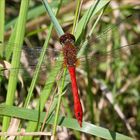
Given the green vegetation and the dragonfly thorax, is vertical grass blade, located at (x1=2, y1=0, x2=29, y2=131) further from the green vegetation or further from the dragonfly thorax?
the dragonfly thorax

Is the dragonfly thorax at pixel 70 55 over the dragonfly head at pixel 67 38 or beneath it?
beneath

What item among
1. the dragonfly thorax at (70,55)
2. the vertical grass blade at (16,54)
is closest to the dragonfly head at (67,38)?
the dragonfly thorax at (70,55)

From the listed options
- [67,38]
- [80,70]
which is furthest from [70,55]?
[80,70]

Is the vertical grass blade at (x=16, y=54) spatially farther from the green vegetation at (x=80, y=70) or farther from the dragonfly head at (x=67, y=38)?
the dragonfly head at (x=67, y=38)

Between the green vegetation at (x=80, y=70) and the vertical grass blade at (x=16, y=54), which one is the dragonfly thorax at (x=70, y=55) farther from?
the vertical grass blade at (x=16, y=54)

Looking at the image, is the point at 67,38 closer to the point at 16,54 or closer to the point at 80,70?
the point at 16,54

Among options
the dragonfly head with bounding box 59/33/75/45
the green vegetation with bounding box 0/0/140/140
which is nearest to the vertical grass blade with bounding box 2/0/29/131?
the green vegetation with bounding box 0/0/140/140

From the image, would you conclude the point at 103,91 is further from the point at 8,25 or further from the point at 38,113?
the point at 38,113

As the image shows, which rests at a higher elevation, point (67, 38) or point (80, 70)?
point (80, 70)

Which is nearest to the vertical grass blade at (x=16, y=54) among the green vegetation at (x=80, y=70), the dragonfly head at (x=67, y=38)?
the green vegetation at (x=80, y=70)

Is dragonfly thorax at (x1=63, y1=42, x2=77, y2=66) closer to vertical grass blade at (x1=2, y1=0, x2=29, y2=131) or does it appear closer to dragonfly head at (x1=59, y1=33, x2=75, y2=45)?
dragonfly head at (x1=59, y1=33, x2=75, y2=45)

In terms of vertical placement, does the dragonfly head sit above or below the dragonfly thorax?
above

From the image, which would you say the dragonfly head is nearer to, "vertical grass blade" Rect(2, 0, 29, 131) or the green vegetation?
the green vegetation
